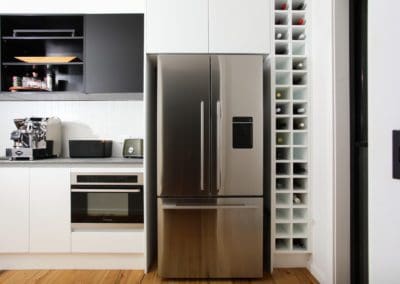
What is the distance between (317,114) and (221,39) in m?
0.96

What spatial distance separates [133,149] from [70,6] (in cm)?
137

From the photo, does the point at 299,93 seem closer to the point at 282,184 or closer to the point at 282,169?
the point at 282,169

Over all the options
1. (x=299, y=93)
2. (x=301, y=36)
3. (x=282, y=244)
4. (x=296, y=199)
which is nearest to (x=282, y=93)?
(x=299, y=93)

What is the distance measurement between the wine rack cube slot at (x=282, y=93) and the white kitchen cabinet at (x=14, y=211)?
2184mm

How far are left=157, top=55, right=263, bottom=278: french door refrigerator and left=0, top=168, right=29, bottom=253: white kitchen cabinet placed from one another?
1116mm

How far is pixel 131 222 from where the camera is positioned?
86.4 inches

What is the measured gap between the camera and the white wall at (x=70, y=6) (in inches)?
91.6

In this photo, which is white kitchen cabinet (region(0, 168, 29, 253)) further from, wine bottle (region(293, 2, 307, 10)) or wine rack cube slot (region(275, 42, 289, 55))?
wine bottle (region(293, 2, 307, 10))

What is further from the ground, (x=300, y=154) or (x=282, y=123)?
(x=282, y=123)

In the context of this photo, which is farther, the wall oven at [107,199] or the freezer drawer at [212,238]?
the wall oven at [107,199]

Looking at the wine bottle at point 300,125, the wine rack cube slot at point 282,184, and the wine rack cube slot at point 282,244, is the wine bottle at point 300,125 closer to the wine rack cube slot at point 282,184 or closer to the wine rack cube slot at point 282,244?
the wine rack cube slot at point 282,184

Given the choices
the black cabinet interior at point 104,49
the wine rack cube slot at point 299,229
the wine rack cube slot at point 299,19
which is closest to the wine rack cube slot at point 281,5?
the wine rack cube slot at point 299,19

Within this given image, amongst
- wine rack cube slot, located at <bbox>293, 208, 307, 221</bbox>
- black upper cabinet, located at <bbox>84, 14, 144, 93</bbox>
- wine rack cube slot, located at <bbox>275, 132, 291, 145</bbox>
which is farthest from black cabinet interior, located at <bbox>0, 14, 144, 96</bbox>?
wine rack cube slot, located at <bbox>293, 208, 307, 221</bbox>

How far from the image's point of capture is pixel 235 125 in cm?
204
